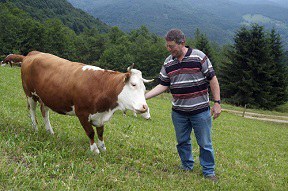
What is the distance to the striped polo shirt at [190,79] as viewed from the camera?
231 inches

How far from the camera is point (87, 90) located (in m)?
6.26

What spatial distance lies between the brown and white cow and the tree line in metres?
41.6

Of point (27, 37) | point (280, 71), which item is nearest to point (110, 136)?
point (280, 71)

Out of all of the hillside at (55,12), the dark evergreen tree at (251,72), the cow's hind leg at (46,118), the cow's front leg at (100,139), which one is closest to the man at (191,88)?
the cow's front leg at (100,139)

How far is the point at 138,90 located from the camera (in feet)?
18.8

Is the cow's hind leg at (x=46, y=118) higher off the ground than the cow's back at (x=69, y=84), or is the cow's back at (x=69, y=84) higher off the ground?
the cow's back at (x=69, y=84)

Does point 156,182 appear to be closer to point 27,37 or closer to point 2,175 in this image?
point 2,175

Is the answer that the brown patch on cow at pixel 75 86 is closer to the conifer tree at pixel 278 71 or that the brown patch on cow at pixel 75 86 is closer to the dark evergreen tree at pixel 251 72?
the dark evergreen tree at pixel 251 72

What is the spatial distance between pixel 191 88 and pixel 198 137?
1.02 metres

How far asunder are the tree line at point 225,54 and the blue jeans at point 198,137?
41074 mm

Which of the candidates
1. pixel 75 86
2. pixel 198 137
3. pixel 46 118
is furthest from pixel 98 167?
pixel 46 118

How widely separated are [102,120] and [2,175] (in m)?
2.63

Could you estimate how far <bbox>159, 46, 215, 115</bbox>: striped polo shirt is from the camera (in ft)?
19.2

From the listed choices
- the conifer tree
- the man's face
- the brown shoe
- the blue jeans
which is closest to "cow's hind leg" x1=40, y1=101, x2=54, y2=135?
the blue jeans
